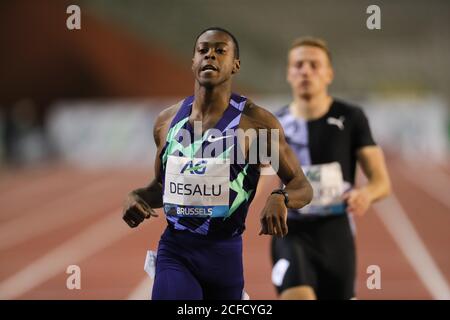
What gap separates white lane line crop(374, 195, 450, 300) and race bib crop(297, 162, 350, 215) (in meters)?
2.93

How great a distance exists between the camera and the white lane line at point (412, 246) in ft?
25.9

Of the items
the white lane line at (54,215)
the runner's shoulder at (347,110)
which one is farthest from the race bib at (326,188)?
the white lane line at (54,215)

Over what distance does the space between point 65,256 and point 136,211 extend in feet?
23.1

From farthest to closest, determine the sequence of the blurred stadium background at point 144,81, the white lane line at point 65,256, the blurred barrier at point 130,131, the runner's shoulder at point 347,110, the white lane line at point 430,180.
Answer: the blurred barrier at point 130,131, the blurred stadium background at point 144,81, the white lane line at point 430,180, the white lane line at point 65,256, the runner's shoulder at point 347,110

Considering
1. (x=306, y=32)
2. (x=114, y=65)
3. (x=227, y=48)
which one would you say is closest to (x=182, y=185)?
(x=227, y=48)

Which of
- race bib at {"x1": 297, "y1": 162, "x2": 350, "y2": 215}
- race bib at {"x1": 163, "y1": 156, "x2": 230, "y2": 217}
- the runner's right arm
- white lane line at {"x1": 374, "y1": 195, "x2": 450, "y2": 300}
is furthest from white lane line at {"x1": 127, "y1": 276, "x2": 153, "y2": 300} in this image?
race bib at {"x1": 163, "y1": 156, "x2": 230, "y2": 217}

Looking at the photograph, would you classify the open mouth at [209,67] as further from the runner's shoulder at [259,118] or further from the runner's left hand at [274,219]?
the runner's left hand at [274,219]

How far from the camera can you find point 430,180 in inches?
Result: 749

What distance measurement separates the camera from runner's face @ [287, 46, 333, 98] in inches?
185

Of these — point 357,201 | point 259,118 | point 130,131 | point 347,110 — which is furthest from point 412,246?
point 130,131

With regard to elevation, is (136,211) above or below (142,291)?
above

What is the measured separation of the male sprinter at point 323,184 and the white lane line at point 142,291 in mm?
2808

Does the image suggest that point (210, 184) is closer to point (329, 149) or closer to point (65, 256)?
point (329, 149)

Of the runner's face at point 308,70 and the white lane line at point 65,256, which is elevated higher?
the runner's face at point 308,70
